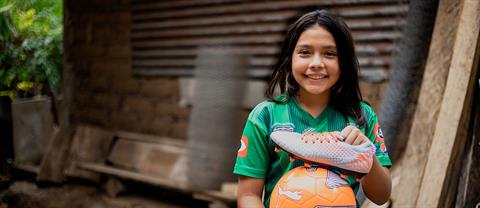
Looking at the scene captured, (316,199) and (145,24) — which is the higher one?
Result: (145,24)

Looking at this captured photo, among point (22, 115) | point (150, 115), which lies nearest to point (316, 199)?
point (22, 115)

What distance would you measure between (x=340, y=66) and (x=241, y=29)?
3.17m

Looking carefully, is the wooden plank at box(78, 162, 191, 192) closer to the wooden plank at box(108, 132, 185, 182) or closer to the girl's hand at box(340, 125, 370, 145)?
the wooden plank at box(108, 132, 185, 182)

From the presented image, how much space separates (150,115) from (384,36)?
111 inches

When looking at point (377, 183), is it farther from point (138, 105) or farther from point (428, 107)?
point (138, 105)

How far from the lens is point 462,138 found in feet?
6.64

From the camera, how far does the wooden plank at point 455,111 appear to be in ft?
6.50

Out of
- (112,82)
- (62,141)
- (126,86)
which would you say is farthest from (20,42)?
(62,141)

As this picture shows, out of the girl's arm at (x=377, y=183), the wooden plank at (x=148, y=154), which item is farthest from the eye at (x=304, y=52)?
the wooden plank at (x=148, y=154)

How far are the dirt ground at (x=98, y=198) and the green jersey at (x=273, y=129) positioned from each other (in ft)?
10.3

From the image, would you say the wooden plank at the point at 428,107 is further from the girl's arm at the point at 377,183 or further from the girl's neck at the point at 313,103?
the girl's neck at the point at 313,103

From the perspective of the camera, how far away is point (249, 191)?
146cm

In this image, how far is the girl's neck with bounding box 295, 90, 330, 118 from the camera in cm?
150

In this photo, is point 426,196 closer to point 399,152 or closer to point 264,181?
point 399,152
